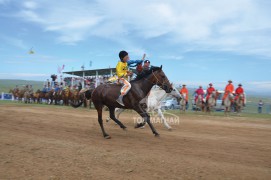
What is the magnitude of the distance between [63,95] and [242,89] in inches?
691

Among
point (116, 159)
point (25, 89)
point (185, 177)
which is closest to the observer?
point (185, 177)

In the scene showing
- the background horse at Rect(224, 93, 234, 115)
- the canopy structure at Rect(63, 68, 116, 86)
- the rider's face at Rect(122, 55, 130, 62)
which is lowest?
the background horse at Rect(224, 93, 234, 115)

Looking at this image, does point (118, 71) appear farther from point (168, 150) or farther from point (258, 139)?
point (258, 139)

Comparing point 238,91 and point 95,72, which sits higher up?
point 95,72

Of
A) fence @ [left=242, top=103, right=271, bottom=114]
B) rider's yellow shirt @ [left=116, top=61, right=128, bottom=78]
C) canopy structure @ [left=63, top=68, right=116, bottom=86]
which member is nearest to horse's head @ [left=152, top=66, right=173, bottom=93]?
rider's yellow shirt @ [left=116, top=61, right=128, bottom=78]

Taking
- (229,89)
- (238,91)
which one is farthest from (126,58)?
(238,91)

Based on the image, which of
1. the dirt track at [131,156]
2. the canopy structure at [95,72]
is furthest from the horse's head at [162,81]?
the canopy structure at [95,72]

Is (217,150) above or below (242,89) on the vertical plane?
below

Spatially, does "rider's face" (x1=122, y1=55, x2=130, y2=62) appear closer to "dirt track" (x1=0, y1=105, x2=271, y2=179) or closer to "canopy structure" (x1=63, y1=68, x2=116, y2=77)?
"dirt track" (x1=0, y1=105, x2=271, y2=179)

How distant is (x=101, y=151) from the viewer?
23.1 ft

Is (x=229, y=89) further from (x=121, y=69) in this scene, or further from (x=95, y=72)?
(x=95, y=72)

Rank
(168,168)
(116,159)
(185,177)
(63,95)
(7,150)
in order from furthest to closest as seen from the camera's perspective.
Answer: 1. (63,95)
2. (7,150)
3. (116,159)
4. (168,168)
5. (185,177)

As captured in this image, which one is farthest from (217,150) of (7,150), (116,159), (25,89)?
(25,89)

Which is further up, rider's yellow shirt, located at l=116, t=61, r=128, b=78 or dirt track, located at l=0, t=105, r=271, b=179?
rider's yellow shirt, located at l=116, t=61, r=128, b=78
